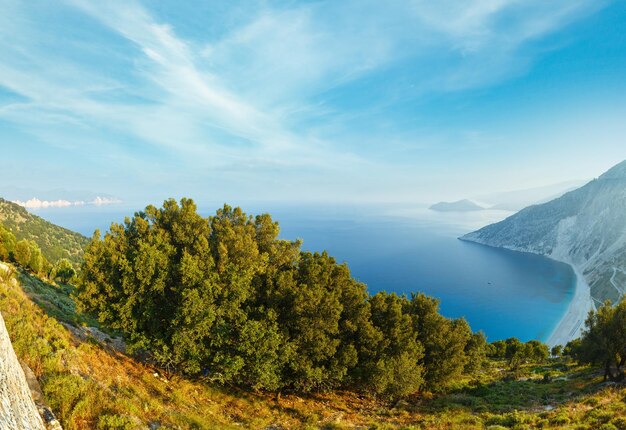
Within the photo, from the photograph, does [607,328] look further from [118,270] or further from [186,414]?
[118,270]

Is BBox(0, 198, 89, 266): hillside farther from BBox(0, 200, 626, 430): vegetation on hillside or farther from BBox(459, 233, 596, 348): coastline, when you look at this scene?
BBox(459, 233, 596, 348): coastline

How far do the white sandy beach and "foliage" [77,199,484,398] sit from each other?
98.9 m

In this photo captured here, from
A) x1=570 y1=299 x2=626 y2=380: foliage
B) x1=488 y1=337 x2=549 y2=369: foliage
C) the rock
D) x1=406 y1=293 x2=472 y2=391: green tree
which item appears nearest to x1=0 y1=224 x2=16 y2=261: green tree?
the rock

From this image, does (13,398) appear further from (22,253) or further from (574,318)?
(574,318)

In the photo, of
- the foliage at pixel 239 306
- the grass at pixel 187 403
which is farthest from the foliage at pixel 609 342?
the foliage at pixel 239 306

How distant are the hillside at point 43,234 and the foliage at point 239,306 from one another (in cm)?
14127

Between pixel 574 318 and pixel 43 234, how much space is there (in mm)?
255027

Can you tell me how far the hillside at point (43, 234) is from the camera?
137 metres

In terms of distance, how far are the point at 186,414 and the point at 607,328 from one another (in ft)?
160

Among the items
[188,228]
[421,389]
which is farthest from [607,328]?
[188,228]

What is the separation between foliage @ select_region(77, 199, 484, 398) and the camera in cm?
2011

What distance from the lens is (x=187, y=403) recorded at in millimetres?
18125

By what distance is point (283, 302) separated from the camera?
78.1 ft

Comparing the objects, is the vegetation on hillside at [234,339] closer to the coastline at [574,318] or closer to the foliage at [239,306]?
the foliage at [239,306]
